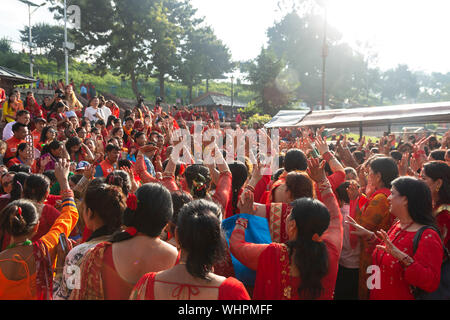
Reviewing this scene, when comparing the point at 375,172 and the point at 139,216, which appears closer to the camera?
the point at 139,216

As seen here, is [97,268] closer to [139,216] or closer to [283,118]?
[139,216]

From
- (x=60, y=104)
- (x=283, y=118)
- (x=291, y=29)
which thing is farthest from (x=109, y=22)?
(x=291, y=29)

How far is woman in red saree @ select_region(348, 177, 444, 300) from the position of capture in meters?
2.22

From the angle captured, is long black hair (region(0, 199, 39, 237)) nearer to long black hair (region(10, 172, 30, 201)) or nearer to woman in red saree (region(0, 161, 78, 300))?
woman in red saree (region(0, 161, 78, 300))

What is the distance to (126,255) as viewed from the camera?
201 centimetres

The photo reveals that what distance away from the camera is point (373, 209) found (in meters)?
3.11

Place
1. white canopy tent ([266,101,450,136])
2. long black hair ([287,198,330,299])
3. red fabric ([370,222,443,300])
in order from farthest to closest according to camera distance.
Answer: white canopy tent ([266,101,450,136]) → red fabric ([370,222,443,300]) → long black hair ([287,198,330,299])

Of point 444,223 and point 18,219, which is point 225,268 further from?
point 444,223

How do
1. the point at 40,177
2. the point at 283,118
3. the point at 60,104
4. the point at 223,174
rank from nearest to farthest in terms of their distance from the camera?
the point at 40,177 → the point at 223,174 → the point at 60,104 → the point at 283,118

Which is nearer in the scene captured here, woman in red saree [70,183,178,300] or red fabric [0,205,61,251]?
woman in red saree [70,183,178,300]

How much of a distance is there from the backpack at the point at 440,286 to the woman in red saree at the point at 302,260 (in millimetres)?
588

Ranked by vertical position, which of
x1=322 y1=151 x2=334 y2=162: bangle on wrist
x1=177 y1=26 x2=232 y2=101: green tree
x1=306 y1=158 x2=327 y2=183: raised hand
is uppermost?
x1=177 y1=26 x2=232 y2=101: green tree

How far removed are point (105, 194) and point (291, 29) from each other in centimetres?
5854

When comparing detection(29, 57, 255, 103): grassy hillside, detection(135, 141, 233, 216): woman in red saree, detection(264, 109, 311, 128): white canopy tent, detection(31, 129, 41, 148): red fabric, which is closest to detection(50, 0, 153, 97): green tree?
detection(29, 57, 255, 103): grassy hillside
